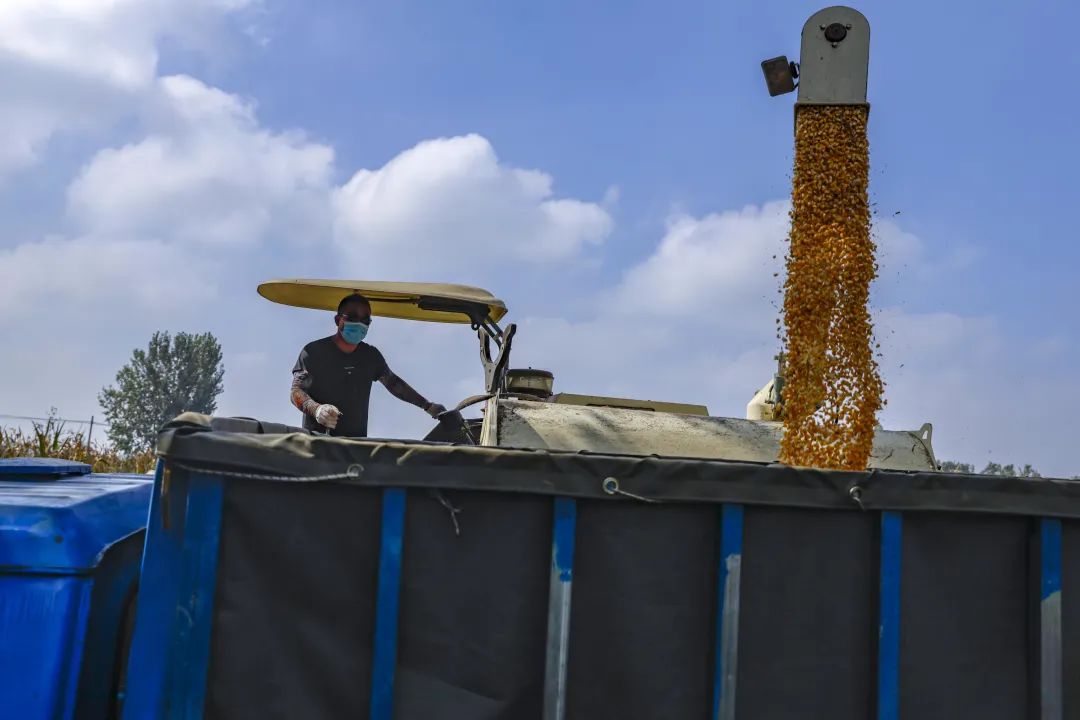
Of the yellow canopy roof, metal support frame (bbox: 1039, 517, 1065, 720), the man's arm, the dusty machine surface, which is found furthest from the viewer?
the man's arm

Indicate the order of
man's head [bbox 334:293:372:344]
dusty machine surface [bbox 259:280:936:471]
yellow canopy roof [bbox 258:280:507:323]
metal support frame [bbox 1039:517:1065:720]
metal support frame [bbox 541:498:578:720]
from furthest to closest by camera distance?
man's head [bbox 334:293:372:344]
yellow canopy roof [bbox 258:280:507:323]
dusty machine surface [bbox 259:280:936:471]
metal support frame [bbox 1039:517:1065:720]
metal support frame [bbox 541:498:578:720]

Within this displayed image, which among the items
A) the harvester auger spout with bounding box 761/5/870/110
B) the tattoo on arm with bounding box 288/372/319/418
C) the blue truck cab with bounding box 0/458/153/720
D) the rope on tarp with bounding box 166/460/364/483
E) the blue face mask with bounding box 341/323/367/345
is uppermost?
the harvester auger spout with bounding box 761/5/870/110

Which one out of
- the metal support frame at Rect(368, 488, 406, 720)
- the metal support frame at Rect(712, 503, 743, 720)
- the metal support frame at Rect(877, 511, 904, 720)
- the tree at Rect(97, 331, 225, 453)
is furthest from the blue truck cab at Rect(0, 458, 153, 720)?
the tree at Rect(97, 331, 225, 453)

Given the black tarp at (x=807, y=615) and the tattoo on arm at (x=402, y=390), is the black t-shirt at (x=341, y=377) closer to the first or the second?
the tattoo on arm at (x=402, y=390)

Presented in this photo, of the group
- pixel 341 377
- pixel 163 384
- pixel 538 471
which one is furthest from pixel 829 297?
pixel 163 384

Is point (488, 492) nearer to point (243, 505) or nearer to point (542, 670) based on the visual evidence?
point (542, 670)

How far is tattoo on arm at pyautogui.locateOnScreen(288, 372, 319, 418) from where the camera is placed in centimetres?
486

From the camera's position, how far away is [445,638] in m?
2.22

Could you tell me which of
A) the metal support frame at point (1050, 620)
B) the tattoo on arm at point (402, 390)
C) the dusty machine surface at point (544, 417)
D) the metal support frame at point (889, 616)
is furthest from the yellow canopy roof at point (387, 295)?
the metal support frame at point (1050, 620)

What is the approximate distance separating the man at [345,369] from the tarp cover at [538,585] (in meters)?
2.88

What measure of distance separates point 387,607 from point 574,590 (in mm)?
436

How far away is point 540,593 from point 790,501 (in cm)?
63

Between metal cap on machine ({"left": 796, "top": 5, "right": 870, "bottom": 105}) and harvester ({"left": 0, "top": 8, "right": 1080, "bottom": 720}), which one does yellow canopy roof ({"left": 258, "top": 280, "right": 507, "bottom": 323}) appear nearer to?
metal cap on machine ({"left": 796, "top": 5, "right": 870, "bottom": 105})

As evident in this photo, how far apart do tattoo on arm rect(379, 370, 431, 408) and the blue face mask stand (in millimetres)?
348
